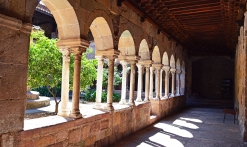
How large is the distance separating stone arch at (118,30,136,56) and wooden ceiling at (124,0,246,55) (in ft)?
2.01

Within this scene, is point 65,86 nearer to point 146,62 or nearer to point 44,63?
point 44,63

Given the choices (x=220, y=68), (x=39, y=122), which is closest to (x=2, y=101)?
(x=39, y=122)

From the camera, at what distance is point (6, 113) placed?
2107 millimetres

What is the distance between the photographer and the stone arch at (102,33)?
385cm

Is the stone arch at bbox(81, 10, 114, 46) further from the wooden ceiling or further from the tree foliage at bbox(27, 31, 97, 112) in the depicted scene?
the tree foliage at bbox(27, 31, 97, 112)

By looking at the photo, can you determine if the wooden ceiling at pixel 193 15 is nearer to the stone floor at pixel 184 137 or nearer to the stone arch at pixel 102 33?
the stone arch at pixel 102 33

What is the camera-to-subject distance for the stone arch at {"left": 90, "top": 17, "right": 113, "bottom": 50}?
12.6ft

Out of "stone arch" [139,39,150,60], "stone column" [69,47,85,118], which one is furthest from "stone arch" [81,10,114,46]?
"stone arch" [139,39,150,60]

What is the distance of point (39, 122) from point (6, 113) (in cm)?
62

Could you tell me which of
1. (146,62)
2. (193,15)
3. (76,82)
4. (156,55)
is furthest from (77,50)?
(156,55)

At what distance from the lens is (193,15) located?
5.55 metres

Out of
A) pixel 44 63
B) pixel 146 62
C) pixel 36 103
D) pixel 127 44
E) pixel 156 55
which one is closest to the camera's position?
pixel 44 63

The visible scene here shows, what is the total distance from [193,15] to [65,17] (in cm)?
369

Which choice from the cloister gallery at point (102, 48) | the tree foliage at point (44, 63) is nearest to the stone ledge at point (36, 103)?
the tree foliage at point (44, 63)
